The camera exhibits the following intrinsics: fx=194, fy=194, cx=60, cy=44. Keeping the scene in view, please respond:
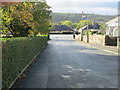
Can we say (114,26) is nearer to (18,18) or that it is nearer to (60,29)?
(18,18)

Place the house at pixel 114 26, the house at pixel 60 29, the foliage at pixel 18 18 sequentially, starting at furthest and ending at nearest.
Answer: the house at pixel 60 29, the house at pixel 114 26, the foliage at pixel 18 18

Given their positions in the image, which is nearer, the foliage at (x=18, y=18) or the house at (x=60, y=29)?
the foliage at (x=18, y=18)

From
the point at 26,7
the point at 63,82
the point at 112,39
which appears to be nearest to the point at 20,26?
the point at 26,7

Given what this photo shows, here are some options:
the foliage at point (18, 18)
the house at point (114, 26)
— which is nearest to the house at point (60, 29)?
the house at point (114, 26)

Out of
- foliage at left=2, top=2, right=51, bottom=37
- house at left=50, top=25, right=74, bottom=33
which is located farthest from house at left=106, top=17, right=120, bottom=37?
house at left=50, top=25, right=74, bottom=33

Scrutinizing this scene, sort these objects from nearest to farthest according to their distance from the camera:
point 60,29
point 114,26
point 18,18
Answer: point 18,18
point 114,26
point 60,29

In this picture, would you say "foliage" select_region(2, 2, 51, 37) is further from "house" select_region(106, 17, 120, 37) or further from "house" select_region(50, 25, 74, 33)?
"house" select_region(50, 25, 74, 33)

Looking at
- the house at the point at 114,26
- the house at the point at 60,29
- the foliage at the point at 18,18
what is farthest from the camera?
the house at the point at 60,29

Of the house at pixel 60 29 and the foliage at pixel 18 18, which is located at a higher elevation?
the house at pixel 60 29

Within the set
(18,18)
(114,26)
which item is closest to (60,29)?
(114,26)

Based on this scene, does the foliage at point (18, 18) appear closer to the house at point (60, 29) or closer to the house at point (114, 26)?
the house at point (114, 26)

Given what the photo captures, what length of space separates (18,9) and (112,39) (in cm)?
1938

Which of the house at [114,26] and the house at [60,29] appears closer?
the house at [114,26]

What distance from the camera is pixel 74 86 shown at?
24.3 feet
